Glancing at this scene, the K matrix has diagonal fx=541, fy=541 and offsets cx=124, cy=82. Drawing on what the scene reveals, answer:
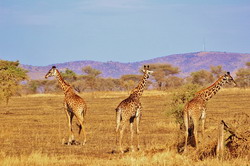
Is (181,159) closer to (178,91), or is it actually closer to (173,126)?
(178,91)

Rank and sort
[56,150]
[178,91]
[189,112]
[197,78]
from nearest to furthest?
[189,112] < [56,150] < [178,91] < [197,78]

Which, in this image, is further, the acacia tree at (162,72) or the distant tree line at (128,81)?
the acacia tree at (162,72)

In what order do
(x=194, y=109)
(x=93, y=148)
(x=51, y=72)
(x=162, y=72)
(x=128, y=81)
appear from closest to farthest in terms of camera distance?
1. (x=194, y=109)
2. (x=93, y=148)
3. (x=51, y=72)
4. (x=128, y=81)
5. (x=162, y=72)

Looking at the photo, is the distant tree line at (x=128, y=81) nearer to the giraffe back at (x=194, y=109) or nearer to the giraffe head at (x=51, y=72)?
the giraffe head at (x=51, y=72)

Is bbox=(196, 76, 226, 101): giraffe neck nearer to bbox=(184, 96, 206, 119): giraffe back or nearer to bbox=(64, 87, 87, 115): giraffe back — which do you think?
bbox=(184, 96, 206, 119): giraffe back

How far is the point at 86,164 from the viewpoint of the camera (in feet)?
44.3

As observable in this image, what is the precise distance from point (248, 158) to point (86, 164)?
4.00m

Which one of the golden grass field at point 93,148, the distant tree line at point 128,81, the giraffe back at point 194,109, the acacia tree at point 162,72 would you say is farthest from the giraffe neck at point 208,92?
the acacia tree at point 162,72

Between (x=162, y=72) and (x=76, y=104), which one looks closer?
(x=76, y=104)

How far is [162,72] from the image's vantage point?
94875mm

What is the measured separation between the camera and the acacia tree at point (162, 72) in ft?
305

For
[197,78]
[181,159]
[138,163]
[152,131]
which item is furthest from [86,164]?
[197,78]

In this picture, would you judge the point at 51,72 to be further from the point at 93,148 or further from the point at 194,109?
the point at 194,109

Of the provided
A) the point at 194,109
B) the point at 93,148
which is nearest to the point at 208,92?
the point at 194,109
